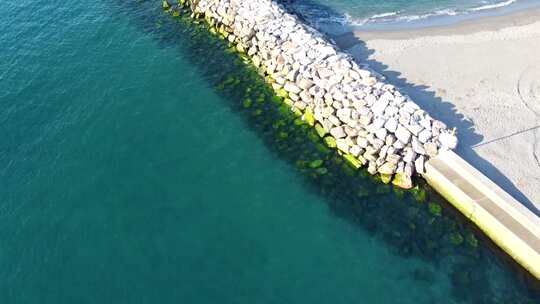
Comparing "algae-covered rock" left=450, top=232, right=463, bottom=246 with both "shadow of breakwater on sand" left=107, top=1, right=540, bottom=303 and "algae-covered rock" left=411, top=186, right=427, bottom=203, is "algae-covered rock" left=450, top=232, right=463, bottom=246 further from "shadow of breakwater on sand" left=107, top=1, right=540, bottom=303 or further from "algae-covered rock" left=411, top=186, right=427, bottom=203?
"algae-covered rock" left=411, top=186, right=427, bottom=203

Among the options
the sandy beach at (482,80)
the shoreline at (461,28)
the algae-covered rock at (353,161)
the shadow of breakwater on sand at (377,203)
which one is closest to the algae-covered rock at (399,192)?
the shadow of breakwater on sand at (377,203)

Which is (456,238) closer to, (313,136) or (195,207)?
(313,136)

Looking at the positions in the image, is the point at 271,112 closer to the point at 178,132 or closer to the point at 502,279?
the point at 178,132

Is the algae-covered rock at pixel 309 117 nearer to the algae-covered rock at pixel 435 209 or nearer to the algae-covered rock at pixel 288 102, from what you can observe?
the algae-covered rock at pixel 288 102

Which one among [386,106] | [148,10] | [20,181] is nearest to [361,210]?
[386,106]

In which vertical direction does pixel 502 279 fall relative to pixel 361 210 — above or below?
below

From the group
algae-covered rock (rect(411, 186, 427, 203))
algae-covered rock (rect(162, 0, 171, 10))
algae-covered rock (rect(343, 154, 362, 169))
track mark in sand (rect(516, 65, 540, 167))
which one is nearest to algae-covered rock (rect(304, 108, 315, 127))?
algae-covered rock (rect(343, 154, 362, 169))
